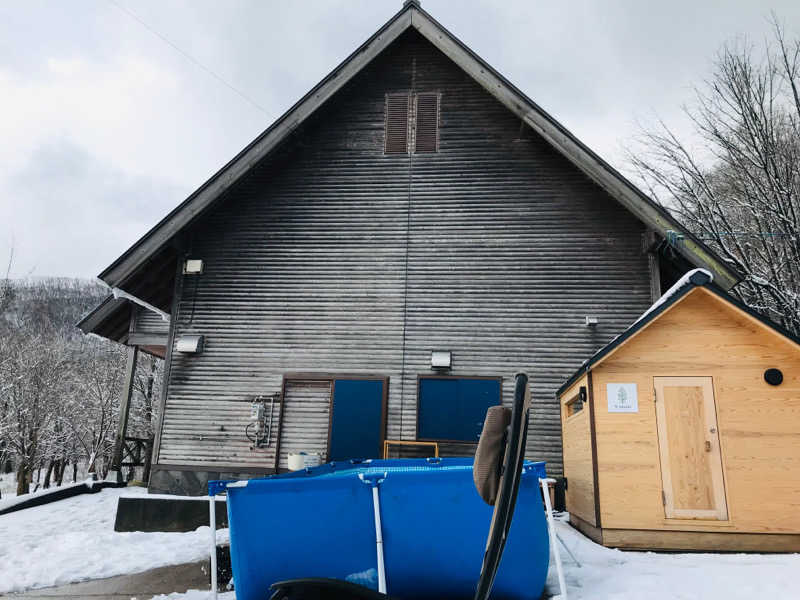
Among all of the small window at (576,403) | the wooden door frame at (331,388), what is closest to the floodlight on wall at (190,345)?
the wooden door frame at (331,388)

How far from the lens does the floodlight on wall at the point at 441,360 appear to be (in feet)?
30.6

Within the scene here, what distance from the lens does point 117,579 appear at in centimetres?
570

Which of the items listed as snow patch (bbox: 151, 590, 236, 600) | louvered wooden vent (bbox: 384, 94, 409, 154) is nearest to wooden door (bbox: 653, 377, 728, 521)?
snow patch (bbox: 151, 590, 236, 600)

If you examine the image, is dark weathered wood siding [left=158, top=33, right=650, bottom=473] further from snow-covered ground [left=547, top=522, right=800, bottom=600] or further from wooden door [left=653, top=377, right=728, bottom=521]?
snow-covered ground [left=547, top=522, right=800, bottom=600]

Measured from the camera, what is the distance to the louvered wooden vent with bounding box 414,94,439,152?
10.5m

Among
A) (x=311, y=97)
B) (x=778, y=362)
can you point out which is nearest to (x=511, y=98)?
(x=311, y=97)

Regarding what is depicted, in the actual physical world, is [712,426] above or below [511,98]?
below

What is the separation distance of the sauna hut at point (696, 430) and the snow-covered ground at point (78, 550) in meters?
4.87

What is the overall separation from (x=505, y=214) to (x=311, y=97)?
402 centimetres

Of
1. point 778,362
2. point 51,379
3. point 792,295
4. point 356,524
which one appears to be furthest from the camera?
point 51,379

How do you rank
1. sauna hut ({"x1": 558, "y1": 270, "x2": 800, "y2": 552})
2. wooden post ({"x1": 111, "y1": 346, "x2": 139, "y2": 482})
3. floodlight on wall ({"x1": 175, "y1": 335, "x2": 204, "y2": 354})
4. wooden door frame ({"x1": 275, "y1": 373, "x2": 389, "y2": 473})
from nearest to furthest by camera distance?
sauna hut ({"x1": 558, "y1": 270, "x2": 800, "y2": 552}) < wooden door frame ({"x1": 275, "y1": 373, "x2": 389, "y2": 473}) < floodlight on wall ({"x1": 175, "y1": 335, "x2": 204, "y2": 354}) < wooden post ({"x1": 111, "y1": 346, "x2": 139, "y2": 482})

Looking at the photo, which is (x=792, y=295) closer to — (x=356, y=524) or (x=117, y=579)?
(x=356, y=524)

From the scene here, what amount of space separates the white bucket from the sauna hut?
171 inches

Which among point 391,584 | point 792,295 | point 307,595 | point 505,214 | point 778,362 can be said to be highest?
point 505,214
